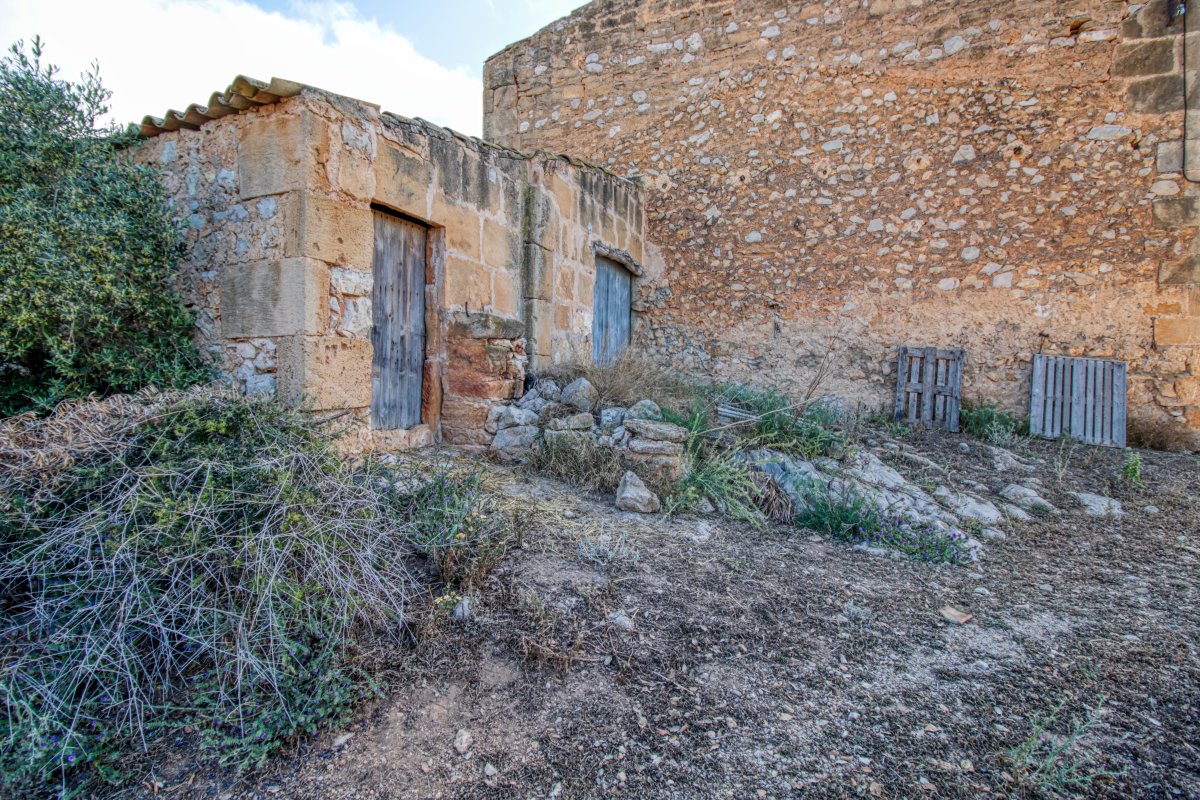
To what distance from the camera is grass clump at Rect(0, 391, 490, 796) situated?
4.97 ft

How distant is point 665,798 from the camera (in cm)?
137

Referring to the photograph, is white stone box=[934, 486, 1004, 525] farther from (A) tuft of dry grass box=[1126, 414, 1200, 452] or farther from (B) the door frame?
(B) the door frame

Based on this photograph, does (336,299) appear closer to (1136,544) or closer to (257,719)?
(257,719)

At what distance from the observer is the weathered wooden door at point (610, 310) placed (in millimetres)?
6363

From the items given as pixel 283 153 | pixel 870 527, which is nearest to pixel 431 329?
pixel 283 153

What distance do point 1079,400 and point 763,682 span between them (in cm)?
552

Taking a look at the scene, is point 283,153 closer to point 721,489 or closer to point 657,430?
point 657,430

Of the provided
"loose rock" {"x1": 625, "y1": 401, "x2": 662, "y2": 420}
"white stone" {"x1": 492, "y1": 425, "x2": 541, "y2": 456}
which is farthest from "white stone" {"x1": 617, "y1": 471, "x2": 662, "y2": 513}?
"white stone" {"x1": 492, "y1": 425, "x2": 541, "y2": 456}

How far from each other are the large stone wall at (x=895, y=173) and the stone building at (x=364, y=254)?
250 cm

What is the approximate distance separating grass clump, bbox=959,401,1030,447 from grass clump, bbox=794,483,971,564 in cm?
289

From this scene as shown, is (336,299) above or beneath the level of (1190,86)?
beneath

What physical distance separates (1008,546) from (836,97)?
518 cm

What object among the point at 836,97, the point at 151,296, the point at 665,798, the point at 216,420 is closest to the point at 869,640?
the point at 665,798

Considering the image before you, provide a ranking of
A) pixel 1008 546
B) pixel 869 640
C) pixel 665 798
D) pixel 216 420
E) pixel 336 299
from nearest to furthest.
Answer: pixel 665 798 < pixel 869 640 < pixel 216 420 < pixel 1008 546 < pixel 336 299
